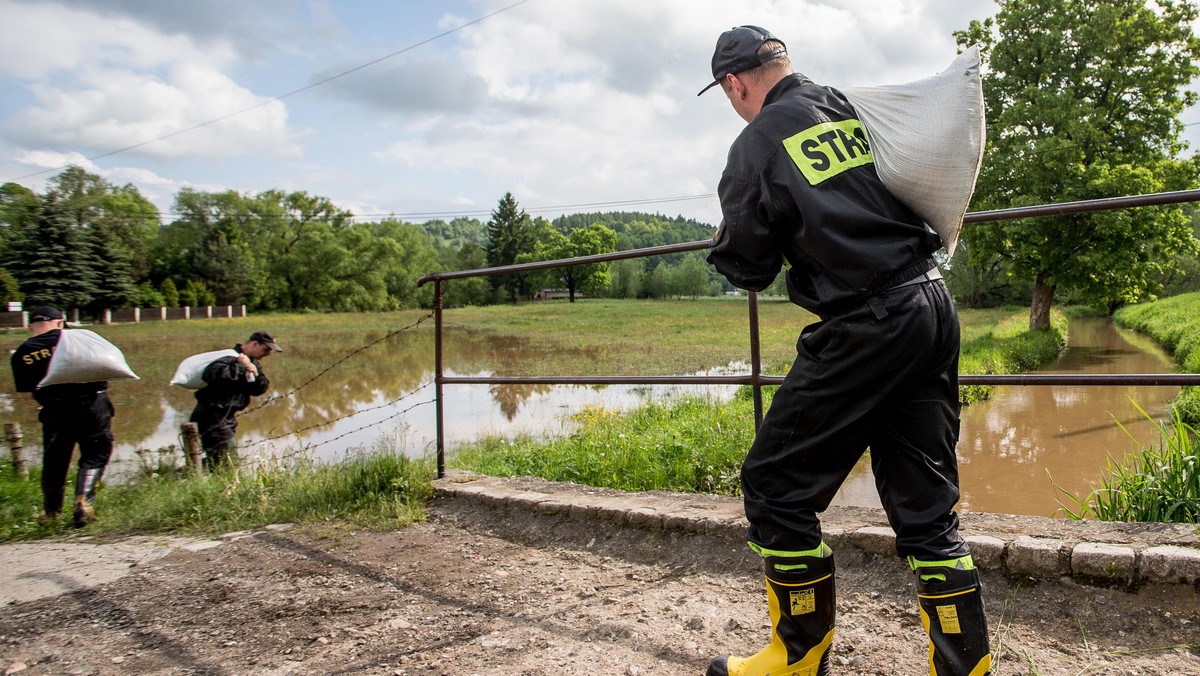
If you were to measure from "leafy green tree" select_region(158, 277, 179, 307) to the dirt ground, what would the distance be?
60065 millimetres

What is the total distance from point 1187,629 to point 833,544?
1037 mm

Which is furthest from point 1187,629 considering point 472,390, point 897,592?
point 472,390

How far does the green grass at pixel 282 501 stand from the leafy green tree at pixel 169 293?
2292 inches

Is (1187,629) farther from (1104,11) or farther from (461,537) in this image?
(1104,11)

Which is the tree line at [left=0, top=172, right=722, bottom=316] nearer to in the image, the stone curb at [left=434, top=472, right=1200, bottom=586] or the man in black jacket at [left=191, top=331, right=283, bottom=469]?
the man in black jacket at [left=191, top=331, right=283, bottom=469]

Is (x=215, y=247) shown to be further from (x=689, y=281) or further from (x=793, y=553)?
(x=793, y=553)

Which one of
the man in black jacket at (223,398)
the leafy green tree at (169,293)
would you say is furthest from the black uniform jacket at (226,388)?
the leafy green tree at (169,293)

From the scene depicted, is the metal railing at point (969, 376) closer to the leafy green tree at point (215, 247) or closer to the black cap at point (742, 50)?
the black cap at point (742, 50)

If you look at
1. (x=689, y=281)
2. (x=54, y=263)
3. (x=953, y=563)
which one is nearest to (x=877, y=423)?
(x=953, y=563)

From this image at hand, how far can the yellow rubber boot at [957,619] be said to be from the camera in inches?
64.2

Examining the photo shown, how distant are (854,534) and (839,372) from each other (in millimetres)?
1291

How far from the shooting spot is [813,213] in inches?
64.7

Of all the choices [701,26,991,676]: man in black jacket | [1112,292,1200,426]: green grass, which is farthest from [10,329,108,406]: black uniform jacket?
[1112,292,1200,426]: green grass

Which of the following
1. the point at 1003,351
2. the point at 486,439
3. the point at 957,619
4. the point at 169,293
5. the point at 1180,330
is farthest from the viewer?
the point at 169,293
